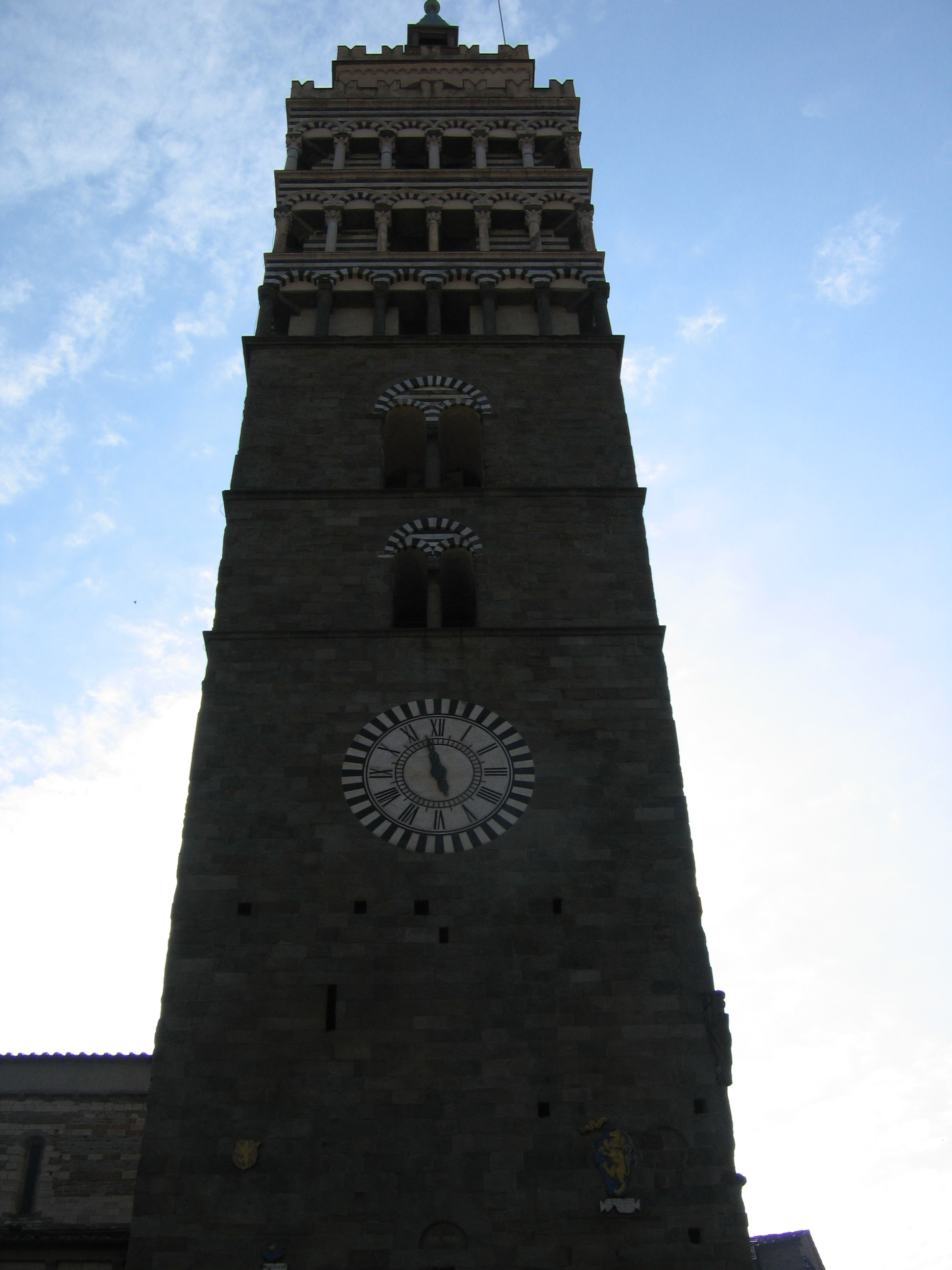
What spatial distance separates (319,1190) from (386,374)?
14.8 metres

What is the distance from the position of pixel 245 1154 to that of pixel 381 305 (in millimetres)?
16770

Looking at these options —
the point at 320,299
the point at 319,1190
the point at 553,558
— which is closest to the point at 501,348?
the point at 320,299

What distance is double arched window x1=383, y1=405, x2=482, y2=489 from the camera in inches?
915

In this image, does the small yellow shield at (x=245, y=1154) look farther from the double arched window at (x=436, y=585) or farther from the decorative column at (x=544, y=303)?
the decorative column at (x=544, y=303)

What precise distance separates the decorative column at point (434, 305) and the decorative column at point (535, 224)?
2.52 meters

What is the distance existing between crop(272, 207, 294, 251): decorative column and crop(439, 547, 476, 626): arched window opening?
997cm

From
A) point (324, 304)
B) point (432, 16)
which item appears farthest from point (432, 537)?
point (432, 16)

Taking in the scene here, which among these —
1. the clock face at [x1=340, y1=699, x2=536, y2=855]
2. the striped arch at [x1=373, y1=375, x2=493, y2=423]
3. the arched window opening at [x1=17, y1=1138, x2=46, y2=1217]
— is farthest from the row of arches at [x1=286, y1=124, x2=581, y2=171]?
the arched window opening at [x1=17, y1=1138, x2=46, y2=1217]

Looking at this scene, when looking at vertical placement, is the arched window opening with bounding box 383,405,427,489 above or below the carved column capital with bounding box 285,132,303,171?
below

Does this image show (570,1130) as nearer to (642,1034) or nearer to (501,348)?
(642,1034)

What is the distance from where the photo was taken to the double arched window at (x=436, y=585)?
2077cm

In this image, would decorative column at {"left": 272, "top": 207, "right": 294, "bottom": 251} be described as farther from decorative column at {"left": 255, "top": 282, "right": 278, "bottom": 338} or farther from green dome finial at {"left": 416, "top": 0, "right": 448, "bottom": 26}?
green dome finial at {"left": 416, "top": 0, "right": 448, "bottom": 26}

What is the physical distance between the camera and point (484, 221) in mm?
27797

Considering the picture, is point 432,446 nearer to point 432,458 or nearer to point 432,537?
point 432,458
